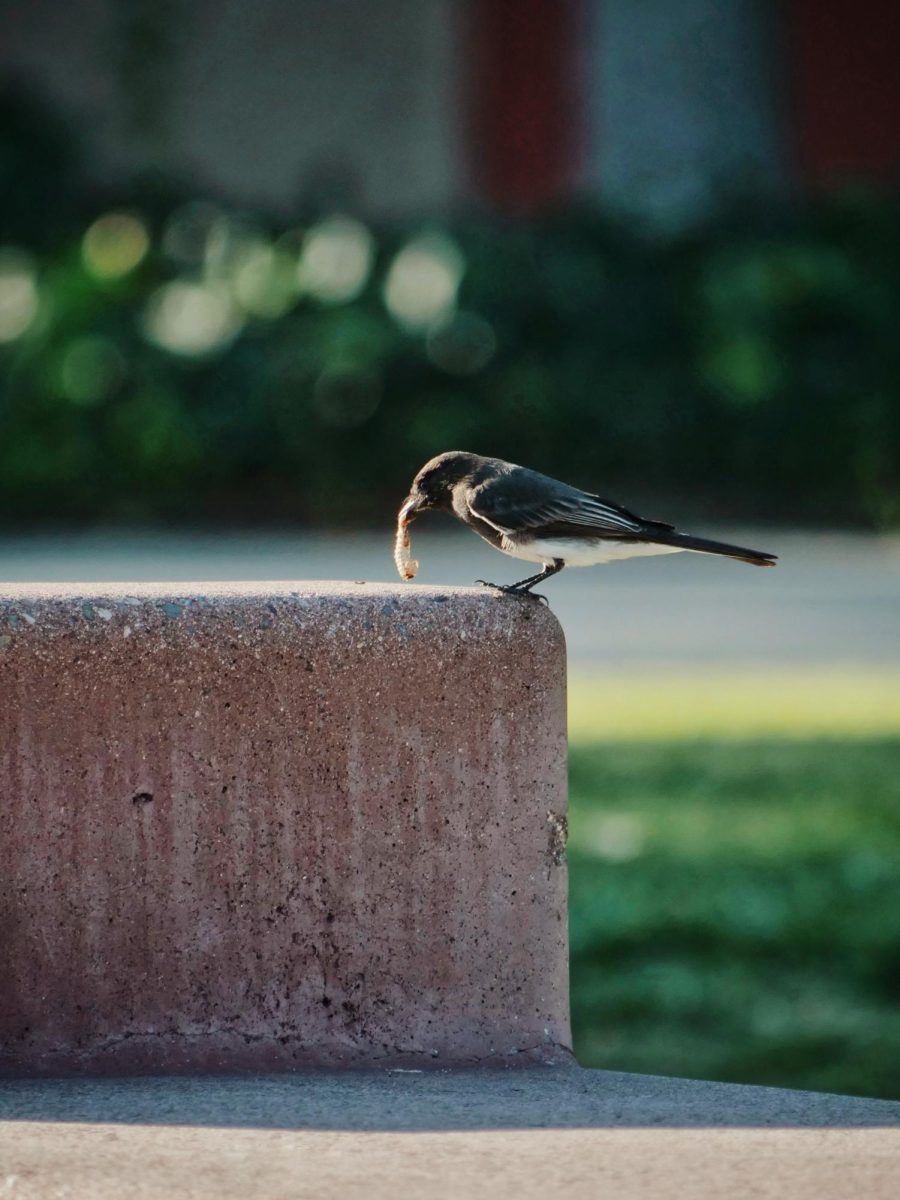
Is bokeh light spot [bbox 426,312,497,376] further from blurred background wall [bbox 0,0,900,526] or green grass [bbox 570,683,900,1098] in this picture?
green grass [bbox 570,683,900,1098]

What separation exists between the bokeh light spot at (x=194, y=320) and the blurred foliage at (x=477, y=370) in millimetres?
19

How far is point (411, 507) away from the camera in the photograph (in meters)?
4.56

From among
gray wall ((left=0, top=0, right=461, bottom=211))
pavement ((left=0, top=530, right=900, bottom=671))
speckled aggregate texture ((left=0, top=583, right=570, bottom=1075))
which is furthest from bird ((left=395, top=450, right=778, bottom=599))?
gray wall ((left=0, top=0, right=461, bottom=211))

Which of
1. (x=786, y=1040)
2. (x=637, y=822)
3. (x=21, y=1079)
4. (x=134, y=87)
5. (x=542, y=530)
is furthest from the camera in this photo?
(x=134, y=87)

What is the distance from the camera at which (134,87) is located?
20531 millimetres

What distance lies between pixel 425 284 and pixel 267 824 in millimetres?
13291

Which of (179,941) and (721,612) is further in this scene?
(721,612)

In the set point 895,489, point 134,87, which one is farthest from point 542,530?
point 134,87

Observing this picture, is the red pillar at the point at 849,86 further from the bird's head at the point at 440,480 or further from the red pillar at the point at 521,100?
the bird's head at the point at 440,480

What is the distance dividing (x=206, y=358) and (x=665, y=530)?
1258 cm

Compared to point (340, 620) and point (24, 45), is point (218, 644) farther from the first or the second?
point (24, 45)

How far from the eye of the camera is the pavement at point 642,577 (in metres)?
10.5

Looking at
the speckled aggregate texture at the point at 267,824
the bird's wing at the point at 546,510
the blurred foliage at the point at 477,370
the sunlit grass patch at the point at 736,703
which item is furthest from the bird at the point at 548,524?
the blurred foliage at the point at 477,370

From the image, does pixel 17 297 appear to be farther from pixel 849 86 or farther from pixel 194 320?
pixel 849 86
